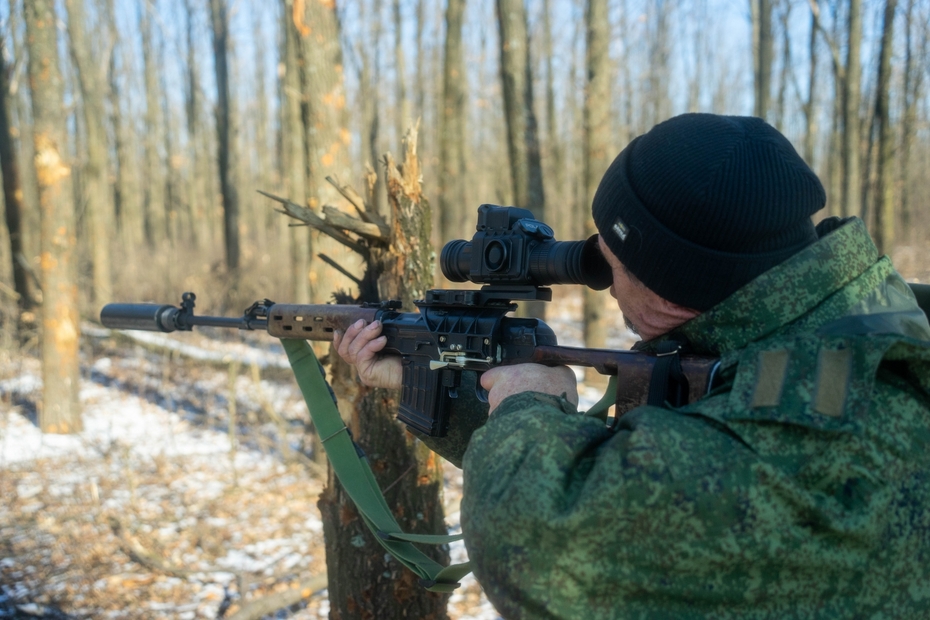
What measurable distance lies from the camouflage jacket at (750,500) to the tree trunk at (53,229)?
7.86 m

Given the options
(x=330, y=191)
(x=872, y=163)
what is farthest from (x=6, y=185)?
(x=872, y=163)

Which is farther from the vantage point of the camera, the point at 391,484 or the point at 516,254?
the point at 391,484

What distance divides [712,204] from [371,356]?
171cm

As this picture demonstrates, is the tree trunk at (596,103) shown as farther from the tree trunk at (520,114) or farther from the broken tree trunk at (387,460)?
the broken tree trunk at (387,460)

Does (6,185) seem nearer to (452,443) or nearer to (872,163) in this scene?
(452,443)

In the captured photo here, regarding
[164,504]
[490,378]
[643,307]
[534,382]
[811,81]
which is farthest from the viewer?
[811,81]

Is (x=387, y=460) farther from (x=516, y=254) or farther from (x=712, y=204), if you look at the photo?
(x=712, y=204)

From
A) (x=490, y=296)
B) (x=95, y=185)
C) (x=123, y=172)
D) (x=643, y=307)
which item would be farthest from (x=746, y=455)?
(x=123, y=172)

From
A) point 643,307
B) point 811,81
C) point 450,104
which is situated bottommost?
point 643,307

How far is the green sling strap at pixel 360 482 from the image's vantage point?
2551mm

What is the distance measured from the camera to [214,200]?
35969 millimetres

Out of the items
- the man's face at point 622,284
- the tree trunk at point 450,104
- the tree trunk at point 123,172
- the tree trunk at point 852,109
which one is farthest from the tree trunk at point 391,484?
the tree trunk at point 123,172

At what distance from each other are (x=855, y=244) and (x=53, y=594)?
505 centimetres

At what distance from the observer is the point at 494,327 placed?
2.37m
